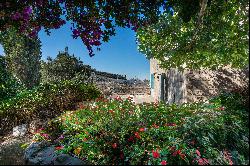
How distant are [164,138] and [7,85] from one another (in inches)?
536

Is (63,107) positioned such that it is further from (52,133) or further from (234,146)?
(234,146)

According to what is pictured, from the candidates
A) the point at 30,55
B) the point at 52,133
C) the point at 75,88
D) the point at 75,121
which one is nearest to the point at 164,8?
the point at 75,121

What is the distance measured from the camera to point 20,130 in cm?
1175

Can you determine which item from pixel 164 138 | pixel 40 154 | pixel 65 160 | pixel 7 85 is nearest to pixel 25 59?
pixel 7 85

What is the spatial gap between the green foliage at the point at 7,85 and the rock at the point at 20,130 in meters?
5.16

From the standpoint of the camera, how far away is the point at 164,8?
7.66 metres

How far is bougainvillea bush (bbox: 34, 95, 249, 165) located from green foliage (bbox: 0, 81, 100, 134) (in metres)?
4.60

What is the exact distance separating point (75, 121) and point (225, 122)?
4.16 m

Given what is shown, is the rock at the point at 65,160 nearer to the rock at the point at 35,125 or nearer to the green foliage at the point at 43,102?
the rock at the point at 35,125

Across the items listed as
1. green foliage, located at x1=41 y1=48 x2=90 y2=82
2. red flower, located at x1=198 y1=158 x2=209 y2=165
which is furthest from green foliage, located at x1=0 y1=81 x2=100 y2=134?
green foliage, located at x1=41 y1=48 x2=90 y2=82

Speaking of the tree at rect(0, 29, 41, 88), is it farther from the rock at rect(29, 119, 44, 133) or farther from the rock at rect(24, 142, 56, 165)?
the rock at rect(24, 142, 56, 165)

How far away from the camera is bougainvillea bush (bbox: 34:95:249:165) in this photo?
236 inches

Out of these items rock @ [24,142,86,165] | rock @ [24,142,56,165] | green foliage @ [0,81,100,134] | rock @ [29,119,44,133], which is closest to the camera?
rock @ [24,142,86,165]

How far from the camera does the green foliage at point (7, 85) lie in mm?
17544
